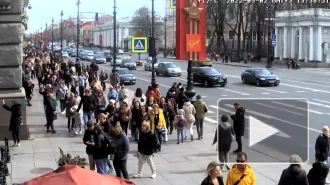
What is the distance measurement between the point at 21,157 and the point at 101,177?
987 centimetres

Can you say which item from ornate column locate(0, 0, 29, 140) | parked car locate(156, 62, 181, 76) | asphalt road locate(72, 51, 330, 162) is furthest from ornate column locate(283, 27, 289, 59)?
ornate column locate(0, 0, 29, 140)

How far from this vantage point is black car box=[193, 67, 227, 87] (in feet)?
121

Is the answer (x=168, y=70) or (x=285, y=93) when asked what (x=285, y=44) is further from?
(x=285, y=93)

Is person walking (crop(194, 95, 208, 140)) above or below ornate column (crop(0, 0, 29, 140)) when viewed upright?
below

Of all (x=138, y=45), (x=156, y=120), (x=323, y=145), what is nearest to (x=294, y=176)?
(x=323, y=145)

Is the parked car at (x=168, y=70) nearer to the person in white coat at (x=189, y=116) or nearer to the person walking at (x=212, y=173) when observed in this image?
the person in white coat at (x=189, y=116)

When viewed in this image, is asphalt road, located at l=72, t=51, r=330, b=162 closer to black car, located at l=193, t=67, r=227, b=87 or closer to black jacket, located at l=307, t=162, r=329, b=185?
black car, located at l=193, t=67, r=227, b=87

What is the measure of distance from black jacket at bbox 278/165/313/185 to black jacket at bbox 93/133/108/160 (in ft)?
14.2

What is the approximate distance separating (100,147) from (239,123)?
4026 mm

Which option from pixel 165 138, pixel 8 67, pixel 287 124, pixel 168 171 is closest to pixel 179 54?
pixel 165 138

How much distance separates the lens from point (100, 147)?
37.0 ft

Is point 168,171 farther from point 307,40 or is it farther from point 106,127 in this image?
point 307,40

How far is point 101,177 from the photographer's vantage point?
457 centimetres

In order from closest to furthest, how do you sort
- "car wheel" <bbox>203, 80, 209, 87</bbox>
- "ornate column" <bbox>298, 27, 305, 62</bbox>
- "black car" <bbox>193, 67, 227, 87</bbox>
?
"black car" <bbox>193, 67, 227, 87</bbox>
"car wheel" <bbox>203, 80, 209, 87</bbox>
"ornate column" <bbox>298, 27, 305, 62</bbox>
